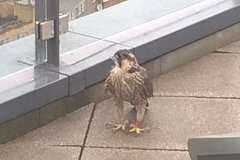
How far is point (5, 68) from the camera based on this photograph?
341 centimetres

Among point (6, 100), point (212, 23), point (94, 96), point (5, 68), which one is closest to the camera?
point (6, 100)

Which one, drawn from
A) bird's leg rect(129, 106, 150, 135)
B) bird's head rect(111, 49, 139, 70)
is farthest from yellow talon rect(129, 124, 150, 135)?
bird's head rect(111, 49, 139, 70)

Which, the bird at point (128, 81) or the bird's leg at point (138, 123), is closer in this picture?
the bird at point (128, 81)

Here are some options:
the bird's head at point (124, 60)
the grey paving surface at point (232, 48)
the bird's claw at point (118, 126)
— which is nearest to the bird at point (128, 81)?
the bird's head at point (124, 60)

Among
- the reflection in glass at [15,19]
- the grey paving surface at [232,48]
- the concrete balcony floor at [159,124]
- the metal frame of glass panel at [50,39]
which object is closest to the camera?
the concrete balcony floor at [159,124]

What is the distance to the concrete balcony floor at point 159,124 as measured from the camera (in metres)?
3.18

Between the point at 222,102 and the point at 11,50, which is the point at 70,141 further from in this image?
the point at 222,102

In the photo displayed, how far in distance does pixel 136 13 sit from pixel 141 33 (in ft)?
0.61

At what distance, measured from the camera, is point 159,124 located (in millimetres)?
3459

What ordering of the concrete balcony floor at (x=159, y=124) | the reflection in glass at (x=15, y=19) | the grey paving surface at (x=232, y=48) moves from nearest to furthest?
the concrete balcony floor at (x=159, y=124), the reflection in glass at (x=15, y=19), the grey paving surface at (x=232, y=48)

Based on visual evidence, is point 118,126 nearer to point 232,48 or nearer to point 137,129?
point 137,129

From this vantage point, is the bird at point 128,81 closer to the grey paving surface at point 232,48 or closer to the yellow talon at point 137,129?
the yellow talon at point 137,129

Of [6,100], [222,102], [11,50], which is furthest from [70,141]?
[222,102]

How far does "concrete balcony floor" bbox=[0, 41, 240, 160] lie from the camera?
3.18m
